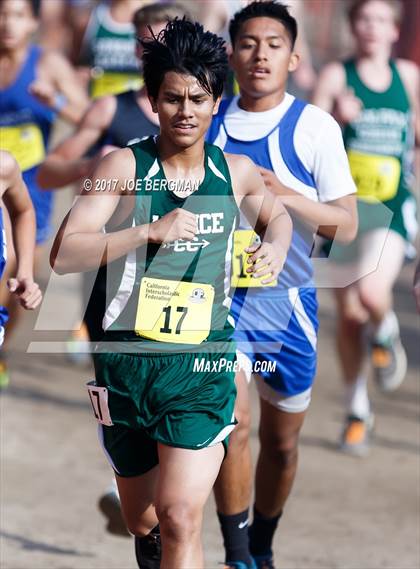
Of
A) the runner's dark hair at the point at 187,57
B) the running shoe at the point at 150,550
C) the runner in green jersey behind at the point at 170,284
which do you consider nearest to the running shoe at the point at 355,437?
the running shoe at the point at 150,550

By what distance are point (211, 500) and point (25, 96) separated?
8.19 feet

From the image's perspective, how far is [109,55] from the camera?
8.80 m

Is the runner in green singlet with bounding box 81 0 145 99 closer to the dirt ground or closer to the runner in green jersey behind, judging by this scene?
the dirt ground

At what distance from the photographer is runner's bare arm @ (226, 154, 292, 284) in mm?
4027

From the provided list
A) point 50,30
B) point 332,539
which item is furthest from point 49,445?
point 50,30

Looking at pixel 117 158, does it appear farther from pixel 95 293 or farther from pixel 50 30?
pixel 50 30

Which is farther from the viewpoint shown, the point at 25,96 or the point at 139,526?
the point at 25,96

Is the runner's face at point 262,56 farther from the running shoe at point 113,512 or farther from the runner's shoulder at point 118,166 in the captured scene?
the running shoe at point 113,512

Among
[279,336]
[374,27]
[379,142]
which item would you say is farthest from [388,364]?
[279,336]

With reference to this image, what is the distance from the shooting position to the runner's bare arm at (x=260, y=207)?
13.2 ft

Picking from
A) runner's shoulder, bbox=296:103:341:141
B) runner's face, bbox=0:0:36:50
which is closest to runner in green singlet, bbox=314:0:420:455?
runner's face, bbox=0:0:36:50

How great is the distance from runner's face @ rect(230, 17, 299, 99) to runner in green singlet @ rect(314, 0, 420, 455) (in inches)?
83.8

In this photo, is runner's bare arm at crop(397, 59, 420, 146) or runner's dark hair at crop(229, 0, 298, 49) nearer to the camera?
runner's dark hair at crop(229, 0, 298, 49)

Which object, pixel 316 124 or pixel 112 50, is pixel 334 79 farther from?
pixel 316 124
